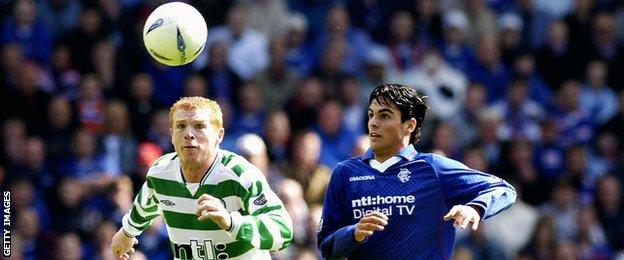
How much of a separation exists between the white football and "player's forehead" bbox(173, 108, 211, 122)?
1.13 metres

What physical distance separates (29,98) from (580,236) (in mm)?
6146

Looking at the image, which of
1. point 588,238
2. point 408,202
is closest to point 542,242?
point 588,238

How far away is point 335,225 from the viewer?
9086 mm

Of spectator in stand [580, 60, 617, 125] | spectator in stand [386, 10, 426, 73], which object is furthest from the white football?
spectator in stand [580, 60, 617, 125]

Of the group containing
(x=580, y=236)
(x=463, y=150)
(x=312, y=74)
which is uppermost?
(x=312, y=74)

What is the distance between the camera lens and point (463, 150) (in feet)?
52.8

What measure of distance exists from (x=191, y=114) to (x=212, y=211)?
91cm

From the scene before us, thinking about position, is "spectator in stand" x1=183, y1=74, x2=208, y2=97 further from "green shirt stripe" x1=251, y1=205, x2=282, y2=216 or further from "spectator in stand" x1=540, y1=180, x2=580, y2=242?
"green shirt stripe" x1=251, y1=205, x2=282, y2=216

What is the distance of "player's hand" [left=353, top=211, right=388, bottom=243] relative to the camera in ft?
28.0

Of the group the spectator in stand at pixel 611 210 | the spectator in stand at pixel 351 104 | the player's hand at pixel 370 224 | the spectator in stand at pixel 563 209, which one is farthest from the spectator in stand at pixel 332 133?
the player's hand at pixel 370 224

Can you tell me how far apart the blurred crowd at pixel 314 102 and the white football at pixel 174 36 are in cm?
231

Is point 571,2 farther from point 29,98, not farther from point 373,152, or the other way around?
point 373,152

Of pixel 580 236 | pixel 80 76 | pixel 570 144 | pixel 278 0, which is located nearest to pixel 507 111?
pixel 570 144

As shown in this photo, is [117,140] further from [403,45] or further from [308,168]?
[403,45]
